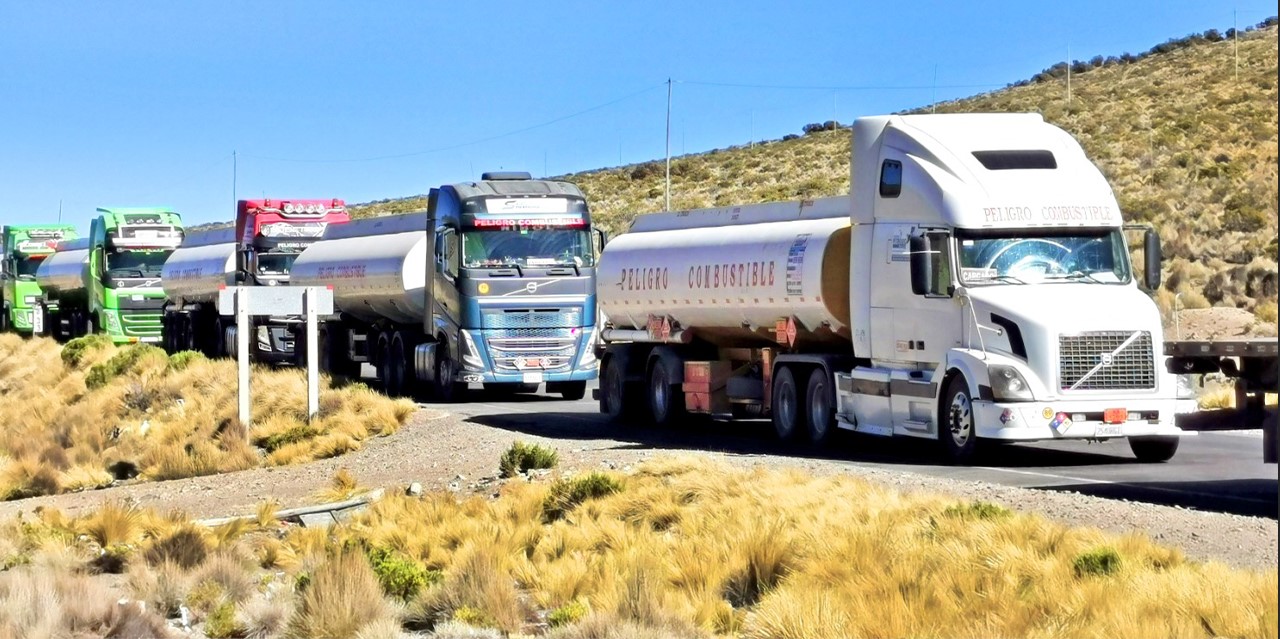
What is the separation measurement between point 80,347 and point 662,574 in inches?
1595

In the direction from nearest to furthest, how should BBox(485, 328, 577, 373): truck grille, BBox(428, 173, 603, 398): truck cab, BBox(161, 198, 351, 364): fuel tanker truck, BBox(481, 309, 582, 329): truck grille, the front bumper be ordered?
the front bumper < BBox(428, 173, 603, 398): truck cab < BBox(481, 309, 582, 329): truck grille < BBox(485, 328, 577, 373): truck grille < BBox(161, 198, 351, 364): fuel tanker truck

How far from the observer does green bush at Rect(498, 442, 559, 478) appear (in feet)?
63.8

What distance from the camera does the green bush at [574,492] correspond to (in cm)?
1619

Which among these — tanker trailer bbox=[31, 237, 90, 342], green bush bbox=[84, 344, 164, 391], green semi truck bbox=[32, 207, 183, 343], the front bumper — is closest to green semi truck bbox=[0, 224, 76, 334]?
tanker trailer bbox=[31, 237, 90, 342]

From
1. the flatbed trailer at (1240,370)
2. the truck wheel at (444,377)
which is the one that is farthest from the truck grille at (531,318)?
the flatbed trailer at (1240,370)

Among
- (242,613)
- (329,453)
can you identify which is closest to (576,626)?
(242,613)

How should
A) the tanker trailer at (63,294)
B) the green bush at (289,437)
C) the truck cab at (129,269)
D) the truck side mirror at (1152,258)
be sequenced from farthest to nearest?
1. the tanker trailer at (63,294)
2. the truck cab at (129,269)
3. the green bush at (289,437)
4. the truck side mirror at (1152,258)

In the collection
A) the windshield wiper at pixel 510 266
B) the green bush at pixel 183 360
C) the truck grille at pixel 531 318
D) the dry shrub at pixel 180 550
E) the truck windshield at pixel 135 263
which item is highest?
the truck windshield at pixel 135 263

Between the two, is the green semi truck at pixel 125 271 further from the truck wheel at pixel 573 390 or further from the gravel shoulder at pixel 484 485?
the gravel shoulder at pixel 484 485

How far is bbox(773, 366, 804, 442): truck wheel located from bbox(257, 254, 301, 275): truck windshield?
21.3m

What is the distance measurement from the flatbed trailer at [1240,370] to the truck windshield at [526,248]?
16593 mm

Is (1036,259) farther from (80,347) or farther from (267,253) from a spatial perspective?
(80,347)

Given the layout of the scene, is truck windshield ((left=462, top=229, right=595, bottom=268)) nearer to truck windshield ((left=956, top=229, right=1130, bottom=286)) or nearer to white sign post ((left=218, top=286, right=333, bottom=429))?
white sign post ((left=218, top=286, right=333, bottom=429))

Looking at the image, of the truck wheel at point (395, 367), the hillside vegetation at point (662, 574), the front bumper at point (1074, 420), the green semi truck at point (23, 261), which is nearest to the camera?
the hillside vegetation at point (662, 574)
